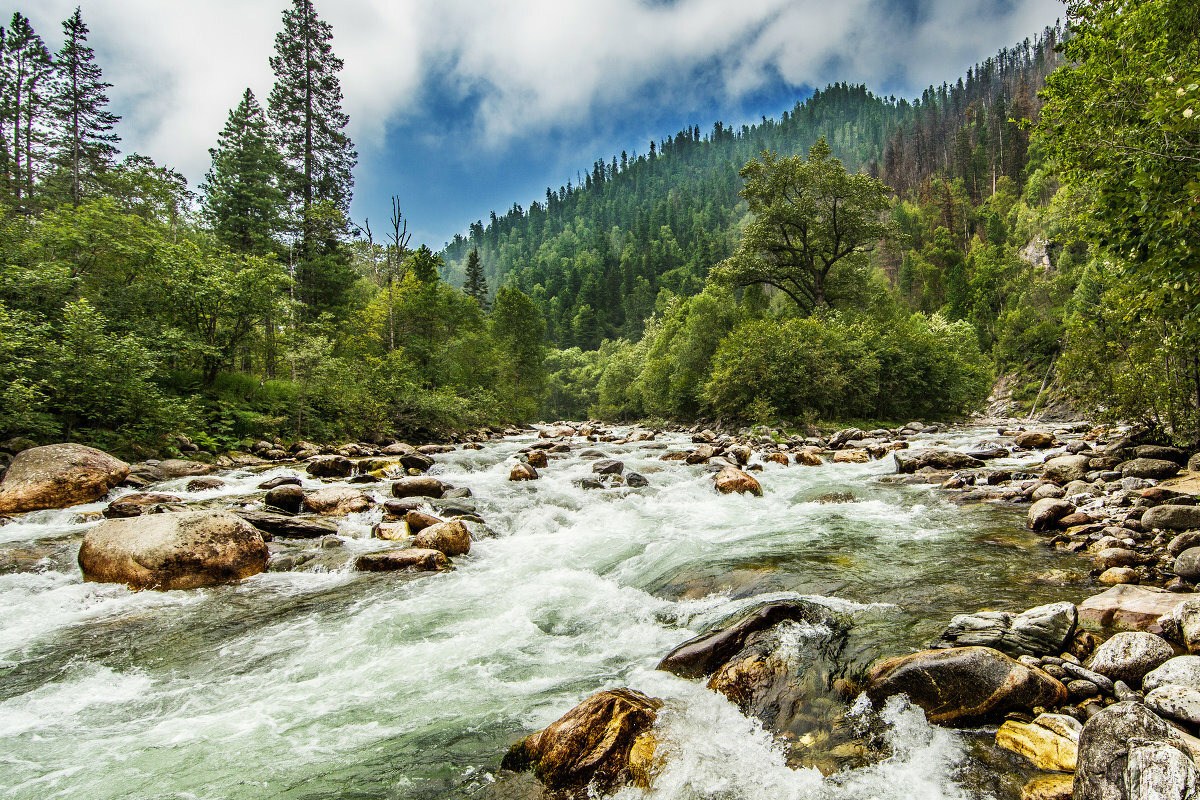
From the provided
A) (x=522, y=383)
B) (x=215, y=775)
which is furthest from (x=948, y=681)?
(x=522, y=383)

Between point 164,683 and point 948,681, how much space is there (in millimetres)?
6666

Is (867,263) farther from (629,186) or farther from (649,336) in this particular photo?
(629,186)

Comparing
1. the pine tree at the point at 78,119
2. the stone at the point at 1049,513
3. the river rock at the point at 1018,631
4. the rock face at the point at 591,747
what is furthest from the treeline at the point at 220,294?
the stone at the point at 1049,513

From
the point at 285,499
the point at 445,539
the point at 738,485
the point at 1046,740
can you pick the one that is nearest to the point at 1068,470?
the point at 738,485

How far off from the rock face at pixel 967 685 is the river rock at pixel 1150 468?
365 inches

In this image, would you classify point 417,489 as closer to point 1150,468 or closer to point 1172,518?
point 1172,518

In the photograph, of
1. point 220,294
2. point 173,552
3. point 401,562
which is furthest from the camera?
point 220,294

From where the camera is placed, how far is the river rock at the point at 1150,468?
29.8ft

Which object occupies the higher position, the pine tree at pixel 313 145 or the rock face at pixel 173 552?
the pine tree at pixel 313 145

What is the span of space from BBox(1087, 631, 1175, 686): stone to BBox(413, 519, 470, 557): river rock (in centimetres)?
776

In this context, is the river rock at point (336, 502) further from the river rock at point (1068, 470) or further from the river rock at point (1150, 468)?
the river rock at point (1150, 468)

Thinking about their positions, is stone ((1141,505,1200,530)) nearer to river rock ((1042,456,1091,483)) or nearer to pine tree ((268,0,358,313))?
river rock ((1042,456,1091,483))

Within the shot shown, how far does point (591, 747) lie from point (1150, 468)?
12081 mm

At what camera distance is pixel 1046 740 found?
298 cm
